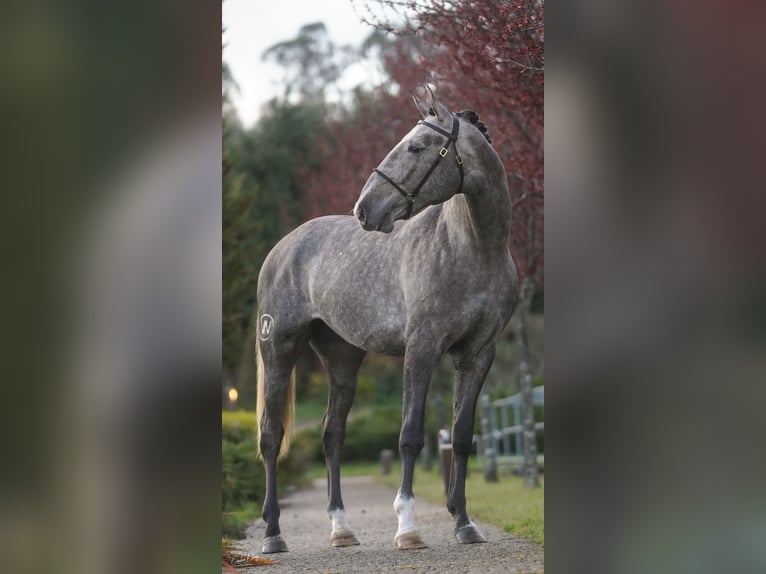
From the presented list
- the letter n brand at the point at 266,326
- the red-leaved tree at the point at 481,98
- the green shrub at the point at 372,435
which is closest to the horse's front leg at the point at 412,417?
the letter n brand at the point at 266,326

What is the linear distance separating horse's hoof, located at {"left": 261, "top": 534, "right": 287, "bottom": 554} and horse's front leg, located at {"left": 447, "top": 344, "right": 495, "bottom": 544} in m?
1.10

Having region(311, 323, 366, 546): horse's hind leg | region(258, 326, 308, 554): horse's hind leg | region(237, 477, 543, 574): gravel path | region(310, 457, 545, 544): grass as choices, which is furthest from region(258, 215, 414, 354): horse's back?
region(310, 457, 545, 544): grass

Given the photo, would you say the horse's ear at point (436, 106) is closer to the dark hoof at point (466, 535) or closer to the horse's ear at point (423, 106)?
the horse's ear at point (423, 106)

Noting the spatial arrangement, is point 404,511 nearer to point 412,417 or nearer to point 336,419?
point 412,417

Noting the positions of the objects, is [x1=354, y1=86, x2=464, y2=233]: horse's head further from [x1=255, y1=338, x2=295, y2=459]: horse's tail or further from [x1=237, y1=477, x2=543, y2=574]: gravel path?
[x1=237, y1=477, x2=543, y2=574]: gravel path

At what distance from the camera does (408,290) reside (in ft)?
17.0

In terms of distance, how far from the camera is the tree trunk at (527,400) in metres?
10.2

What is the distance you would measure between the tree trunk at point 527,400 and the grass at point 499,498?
20 centimetres
